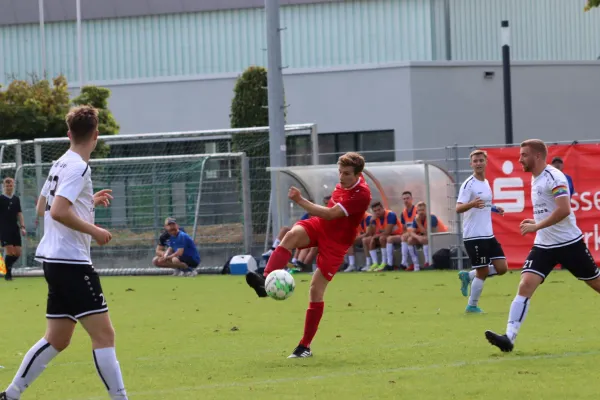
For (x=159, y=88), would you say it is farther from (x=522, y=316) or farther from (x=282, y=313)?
(x=522, y=316)

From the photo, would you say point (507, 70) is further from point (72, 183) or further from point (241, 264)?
point (72, 183)

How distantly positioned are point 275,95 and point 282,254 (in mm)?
15487

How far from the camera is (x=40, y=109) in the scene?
36.3m

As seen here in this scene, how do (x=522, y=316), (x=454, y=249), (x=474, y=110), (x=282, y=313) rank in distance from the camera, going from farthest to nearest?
(x=474, y=110)
(x=454, y=249)
(x=282, y=313)
(x=522, y=316)

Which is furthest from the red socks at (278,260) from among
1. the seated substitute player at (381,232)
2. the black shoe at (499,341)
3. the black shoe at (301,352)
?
the seated substitute player at (381,232)

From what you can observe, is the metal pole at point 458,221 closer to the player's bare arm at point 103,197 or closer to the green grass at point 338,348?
the green grass at point 338,348

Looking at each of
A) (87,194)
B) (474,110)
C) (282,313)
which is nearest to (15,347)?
(282,313)

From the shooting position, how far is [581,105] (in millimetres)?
41625

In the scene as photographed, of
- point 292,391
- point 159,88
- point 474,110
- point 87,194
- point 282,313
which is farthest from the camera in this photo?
point 159,88

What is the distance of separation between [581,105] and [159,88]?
14.9 metres

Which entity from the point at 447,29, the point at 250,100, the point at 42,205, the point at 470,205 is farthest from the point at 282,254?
the point at 447,29

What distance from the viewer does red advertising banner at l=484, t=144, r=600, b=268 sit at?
927 inches

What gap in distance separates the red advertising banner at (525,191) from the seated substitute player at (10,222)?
9.86 m

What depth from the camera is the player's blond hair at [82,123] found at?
25.2ft
